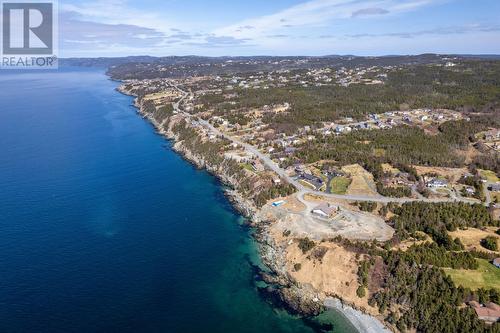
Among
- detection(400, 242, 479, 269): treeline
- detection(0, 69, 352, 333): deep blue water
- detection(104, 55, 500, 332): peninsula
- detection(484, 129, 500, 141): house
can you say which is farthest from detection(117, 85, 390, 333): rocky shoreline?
detection(484, 129, 500, 141): house

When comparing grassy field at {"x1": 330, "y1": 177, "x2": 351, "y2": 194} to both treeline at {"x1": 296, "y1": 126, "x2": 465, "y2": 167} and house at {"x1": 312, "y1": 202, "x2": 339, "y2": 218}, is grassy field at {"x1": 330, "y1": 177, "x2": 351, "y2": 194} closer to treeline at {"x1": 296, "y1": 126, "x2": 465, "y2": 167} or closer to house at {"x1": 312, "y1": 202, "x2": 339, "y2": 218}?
house at {"x1": 312, "y1": 202, "x2": 339, "y2": 218}

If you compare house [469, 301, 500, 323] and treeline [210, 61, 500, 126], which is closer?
house [469, 301, 500, 323]

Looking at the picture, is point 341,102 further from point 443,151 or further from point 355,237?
point 355,237

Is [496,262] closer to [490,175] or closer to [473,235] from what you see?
[473,235]

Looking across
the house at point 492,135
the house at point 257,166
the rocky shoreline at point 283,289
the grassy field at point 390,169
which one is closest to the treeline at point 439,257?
the rocky shoreline at point 283,289

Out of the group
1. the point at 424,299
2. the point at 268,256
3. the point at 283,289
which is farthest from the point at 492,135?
the point at 283,289
